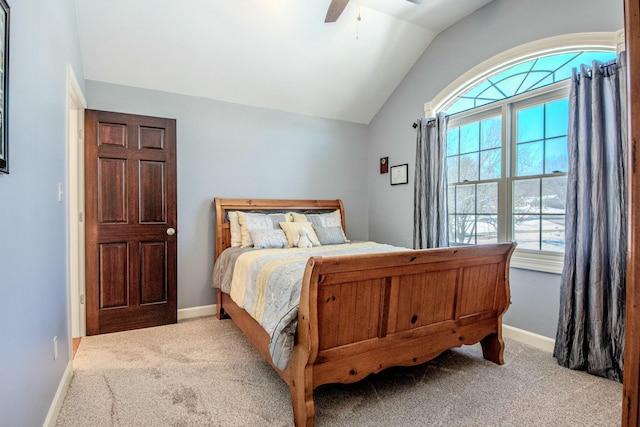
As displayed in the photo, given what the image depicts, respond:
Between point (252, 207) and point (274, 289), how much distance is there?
188cm

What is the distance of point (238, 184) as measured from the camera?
12.6 feet

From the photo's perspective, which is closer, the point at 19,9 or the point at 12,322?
the point at 12,322

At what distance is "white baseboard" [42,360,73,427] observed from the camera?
1698 millimetres

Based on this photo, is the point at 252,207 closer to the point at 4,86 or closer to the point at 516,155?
the point at 4,86

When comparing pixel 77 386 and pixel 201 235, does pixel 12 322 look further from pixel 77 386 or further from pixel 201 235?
pixel 201 235

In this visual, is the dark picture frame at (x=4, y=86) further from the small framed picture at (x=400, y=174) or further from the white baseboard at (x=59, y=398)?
the small framed picture at (x=400, y=174)

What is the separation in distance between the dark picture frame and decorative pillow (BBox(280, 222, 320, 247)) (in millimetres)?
2400

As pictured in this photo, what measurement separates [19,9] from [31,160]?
654 millimetres

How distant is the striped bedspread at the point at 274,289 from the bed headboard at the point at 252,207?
0.72 meters

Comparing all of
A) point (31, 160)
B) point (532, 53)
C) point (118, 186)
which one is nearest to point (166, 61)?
point (118, 186)

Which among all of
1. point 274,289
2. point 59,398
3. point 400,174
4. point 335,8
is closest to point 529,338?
point 400,174

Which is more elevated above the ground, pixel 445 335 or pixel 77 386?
pixel 445 335

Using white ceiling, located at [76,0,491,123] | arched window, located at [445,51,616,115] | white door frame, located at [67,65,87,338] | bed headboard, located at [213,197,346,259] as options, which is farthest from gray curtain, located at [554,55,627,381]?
white door frame, located at [67,65,87,338]

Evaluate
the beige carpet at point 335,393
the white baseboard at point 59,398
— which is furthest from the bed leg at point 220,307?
the white baseboard at point 59,398
